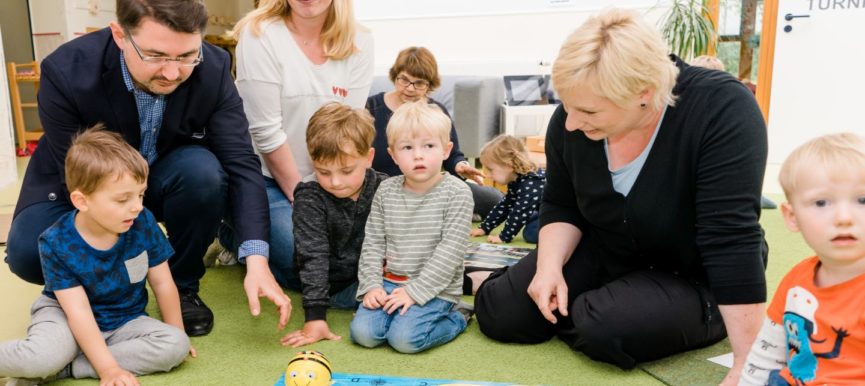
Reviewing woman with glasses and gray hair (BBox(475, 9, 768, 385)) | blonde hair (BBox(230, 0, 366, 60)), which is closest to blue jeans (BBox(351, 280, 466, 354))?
woman with glasses and gray hair (BBox(475, 9, 768, 385))

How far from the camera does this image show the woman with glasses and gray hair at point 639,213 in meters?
1.25

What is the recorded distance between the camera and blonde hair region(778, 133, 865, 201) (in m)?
0.97

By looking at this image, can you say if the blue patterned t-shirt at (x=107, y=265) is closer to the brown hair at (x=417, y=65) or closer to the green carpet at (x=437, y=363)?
the green carpet at (x=437, y=363)

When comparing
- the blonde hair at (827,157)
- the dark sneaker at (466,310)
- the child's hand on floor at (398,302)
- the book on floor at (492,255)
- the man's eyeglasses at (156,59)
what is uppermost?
the man's eyeglasses at (156,59)

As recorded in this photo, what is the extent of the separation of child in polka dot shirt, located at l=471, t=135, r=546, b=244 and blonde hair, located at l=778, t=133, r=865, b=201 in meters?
1.65

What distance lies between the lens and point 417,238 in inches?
69.4

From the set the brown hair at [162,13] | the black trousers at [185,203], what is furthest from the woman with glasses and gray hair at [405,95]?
the brown hair at [162,13]

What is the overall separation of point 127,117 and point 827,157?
4.92 feet

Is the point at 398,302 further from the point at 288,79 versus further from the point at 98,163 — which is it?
the point at 288,79

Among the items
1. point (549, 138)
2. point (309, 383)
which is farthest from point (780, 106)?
point (309, 383)

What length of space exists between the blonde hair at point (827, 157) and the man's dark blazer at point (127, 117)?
46.3 inches

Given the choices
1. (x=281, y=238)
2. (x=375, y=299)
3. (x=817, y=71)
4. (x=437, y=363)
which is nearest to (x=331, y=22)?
(x=281, y=238)

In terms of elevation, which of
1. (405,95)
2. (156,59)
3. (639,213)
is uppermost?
(156,59)

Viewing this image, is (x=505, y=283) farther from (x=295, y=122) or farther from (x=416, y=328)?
(x=295, y=122)
